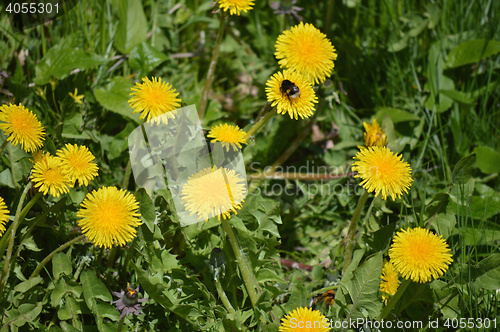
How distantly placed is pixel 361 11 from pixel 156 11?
1416 mm

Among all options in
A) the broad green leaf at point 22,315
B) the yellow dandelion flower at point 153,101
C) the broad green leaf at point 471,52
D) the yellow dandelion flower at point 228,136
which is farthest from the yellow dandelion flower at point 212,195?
the broad green leaf at point 471,52

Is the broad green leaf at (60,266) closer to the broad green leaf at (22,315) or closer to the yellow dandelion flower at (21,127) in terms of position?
the broad green leaf at (22,315)

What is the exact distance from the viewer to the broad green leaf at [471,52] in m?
2.41

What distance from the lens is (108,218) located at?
1.34 meters

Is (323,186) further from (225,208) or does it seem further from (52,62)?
(52,62)

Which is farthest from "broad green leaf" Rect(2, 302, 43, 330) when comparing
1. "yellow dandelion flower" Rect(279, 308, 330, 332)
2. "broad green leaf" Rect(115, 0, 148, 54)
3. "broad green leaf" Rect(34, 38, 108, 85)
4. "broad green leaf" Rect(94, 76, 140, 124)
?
"broad green leaf" Rect(115, 0, 148, 54)

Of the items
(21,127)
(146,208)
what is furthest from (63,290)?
(21,127)

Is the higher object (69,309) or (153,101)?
(153,101)

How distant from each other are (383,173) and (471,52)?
1.48 meters

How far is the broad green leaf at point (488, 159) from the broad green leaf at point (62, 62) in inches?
84.3

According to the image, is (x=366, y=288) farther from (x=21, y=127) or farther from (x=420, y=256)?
(x=21, y=127)

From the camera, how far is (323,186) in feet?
7.85

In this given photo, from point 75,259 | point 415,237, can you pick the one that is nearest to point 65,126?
point 75,259

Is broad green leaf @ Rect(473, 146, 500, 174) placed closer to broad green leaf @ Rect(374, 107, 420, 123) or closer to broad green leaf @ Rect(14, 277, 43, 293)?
broad green leaf @ Rect(374, 107, 420, 123)
